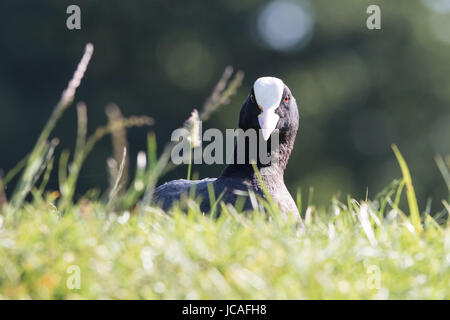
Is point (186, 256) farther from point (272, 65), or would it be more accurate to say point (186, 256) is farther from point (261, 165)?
point (272, 65)

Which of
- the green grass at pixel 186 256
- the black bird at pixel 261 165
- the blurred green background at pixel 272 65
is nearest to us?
the green grass at pixel 186 256

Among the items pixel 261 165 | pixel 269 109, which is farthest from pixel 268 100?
pixel 261 165

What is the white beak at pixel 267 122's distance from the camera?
16.1ft

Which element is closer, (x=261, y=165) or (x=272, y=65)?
(x=261, y=165)

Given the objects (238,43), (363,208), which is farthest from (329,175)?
(363,208)

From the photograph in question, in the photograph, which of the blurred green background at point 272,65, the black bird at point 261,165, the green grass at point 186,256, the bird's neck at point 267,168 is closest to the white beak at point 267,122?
the black bird at point 261,165

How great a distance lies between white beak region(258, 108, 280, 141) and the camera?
4.90m

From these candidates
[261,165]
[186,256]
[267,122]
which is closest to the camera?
[186,256]

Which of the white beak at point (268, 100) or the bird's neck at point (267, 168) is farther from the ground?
the white beak at point (268, 100)

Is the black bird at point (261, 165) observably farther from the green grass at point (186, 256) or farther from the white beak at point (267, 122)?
the green grass at point (186, 256)

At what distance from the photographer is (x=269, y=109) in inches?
196

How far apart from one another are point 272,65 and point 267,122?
17297mm
